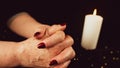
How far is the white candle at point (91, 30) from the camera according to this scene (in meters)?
0.91

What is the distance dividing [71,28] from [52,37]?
736 mm

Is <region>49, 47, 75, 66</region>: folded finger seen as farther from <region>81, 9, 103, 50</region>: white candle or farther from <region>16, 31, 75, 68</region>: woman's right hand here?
<region>81, 9, 103, 50</region>: white candle

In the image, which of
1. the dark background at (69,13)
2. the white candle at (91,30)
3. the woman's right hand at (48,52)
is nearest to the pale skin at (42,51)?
the woman's right hand at (48,52)

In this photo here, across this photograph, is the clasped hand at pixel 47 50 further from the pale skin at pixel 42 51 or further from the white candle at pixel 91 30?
the white candle at pixel 91 30

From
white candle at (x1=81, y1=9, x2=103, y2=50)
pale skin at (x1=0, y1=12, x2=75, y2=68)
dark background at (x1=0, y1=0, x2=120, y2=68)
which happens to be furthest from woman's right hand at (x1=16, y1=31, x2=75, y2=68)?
dark background at (x1=0, y1=0, x2=120, y2=68)

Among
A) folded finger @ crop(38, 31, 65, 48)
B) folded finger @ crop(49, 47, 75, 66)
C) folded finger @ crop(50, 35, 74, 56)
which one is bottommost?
folded finger @ crop(49, 47, 75, 66)

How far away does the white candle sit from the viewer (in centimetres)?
91

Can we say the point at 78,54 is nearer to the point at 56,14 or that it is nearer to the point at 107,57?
the point at 107,57

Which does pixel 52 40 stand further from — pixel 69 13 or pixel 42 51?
pixel 69 13

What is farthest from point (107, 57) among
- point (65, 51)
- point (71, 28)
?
point (71, 28)

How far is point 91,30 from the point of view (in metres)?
0.93

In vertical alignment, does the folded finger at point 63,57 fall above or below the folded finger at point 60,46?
below

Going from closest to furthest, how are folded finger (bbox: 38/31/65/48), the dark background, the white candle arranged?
folded finger (bbox: 38/31/65/48) < the white candle < the dark background

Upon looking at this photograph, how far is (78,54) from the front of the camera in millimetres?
901
